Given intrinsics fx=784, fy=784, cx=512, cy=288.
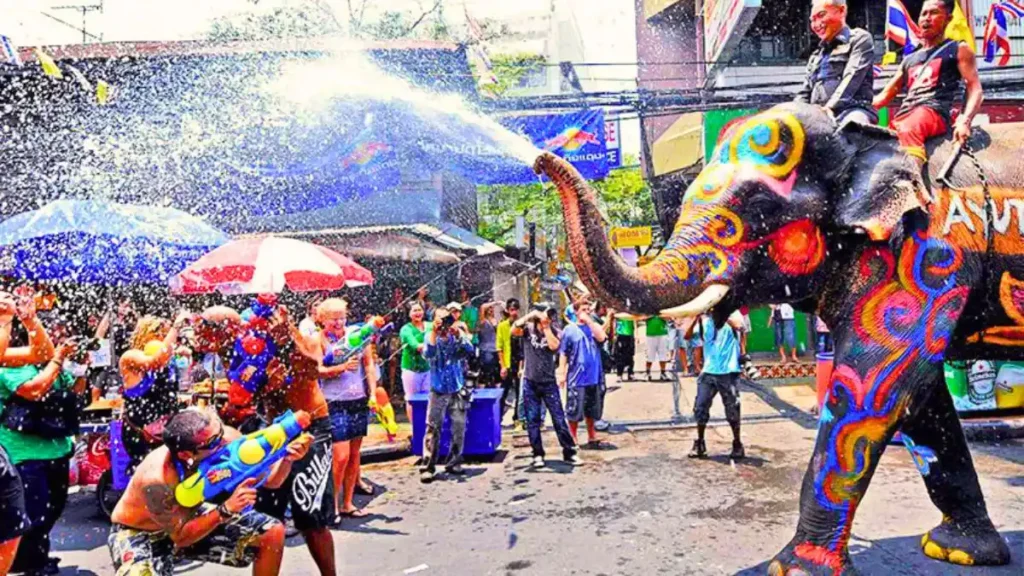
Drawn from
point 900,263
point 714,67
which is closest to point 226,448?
point 900,263

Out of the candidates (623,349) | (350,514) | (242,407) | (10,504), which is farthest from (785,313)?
(10,504)

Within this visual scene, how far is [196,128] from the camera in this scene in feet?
41.8

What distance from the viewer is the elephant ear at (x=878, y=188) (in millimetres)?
3744

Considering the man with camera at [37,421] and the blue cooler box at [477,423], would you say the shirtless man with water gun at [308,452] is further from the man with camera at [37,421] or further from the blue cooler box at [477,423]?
the blue cooler box at [477,423]

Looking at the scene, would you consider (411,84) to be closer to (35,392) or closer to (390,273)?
(390,273)

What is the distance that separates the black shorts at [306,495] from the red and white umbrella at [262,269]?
2.77 m

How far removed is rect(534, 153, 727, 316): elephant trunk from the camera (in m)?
3.63

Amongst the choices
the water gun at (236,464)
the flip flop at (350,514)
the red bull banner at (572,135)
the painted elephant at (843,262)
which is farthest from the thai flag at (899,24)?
the water gun at (236,464)

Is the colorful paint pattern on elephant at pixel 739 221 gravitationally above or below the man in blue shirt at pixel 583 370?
above

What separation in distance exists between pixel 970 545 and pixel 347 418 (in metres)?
4.62

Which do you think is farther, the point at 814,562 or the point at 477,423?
the point at 477,423

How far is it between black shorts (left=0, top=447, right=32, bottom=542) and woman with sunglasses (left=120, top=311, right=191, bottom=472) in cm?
118

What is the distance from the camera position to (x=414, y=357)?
29.4 feet

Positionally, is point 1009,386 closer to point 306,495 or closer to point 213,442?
point 306,495
